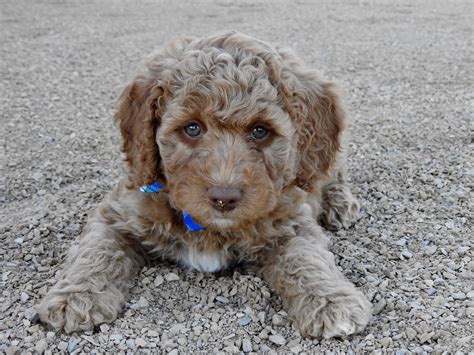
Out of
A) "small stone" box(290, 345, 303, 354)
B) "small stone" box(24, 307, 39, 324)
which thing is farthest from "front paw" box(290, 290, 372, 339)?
"small stone" box(24, 307, 39, 324)

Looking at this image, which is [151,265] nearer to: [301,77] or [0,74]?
[301,77]

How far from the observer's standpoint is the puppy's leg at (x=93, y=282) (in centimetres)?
340

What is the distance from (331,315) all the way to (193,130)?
1278 mm

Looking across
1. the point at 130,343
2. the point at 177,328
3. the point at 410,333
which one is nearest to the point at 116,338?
the point at 130,343

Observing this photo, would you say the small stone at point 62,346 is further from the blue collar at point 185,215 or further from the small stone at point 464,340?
the small stone at point 464,340

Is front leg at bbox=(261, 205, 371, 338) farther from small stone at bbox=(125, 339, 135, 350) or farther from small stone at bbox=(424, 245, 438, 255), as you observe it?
small stone at bbox=(125, 339, 135, 350)

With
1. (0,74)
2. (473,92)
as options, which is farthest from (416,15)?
(0,74)

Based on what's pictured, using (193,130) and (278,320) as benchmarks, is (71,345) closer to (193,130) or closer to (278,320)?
(278,320)

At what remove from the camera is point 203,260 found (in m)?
3.97

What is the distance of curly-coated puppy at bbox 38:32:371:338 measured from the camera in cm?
342

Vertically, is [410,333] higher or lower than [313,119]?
lower

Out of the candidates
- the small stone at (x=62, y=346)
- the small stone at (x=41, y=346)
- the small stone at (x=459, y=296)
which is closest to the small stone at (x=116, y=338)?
the small stone at (x=62, y=346)

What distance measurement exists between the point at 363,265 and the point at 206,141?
4.72 feet

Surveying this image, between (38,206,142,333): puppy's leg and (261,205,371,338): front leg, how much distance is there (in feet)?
2.94
